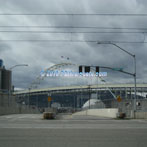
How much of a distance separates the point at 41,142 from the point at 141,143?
4657mm

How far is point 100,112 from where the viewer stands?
4416 cm

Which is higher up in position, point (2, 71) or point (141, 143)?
point (2, 71)

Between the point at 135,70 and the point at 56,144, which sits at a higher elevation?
the point at 135,70

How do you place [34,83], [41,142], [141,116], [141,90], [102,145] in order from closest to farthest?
[102,145], [41,142], [141,116], [141,90], [34,83]

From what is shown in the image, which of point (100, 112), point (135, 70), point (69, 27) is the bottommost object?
point (100, 112)

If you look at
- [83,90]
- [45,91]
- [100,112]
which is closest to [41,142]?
[100,112]

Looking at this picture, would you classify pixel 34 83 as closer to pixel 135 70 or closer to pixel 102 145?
pixel 135 70

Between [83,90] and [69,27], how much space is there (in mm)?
143352

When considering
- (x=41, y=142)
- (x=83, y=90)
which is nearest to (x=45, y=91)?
(x=83, y=90)

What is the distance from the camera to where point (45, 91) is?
7156 inches

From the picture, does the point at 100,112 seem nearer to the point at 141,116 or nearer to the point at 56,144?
the point at 141,116

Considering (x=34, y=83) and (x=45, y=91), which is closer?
(x=34, y=83)

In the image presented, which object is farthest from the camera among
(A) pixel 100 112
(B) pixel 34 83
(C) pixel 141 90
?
(B) pixel 34 83

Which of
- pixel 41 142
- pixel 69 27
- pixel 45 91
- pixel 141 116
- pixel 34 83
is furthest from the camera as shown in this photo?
pixel 45 91
